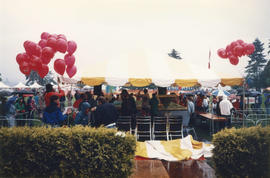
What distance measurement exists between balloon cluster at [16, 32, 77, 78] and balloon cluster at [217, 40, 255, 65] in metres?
9.84

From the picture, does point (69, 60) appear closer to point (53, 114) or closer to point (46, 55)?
point (46, 55)

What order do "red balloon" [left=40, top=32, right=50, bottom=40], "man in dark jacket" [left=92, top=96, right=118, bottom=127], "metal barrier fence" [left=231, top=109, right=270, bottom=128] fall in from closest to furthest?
"man in dark jacket" [left=92, top=96, right=118, bottom=127], "metal barrier fence" [left=231, top=109, right=270, bottom=128], "red balloon" [left=40, top=32, right=50, bottom=40]

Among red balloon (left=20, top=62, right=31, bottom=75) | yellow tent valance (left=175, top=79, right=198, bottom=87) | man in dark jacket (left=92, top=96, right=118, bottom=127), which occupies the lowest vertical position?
man in dark jacket (left=92, top=96, right=118, bottom=127)

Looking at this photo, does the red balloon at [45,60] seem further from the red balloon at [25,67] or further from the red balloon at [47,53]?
the red balloon at [25,67]

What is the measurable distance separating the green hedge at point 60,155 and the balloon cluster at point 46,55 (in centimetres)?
666

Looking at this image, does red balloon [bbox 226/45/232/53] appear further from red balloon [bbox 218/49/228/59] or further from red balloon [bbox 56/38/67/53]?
red balloon [bbox 56/38/67/53]

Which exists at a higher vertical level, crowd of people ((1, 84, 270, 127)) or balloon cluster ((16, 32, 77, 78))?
balloon cluster ((16, 32, 77, 78))

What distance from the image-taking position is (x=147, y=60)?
344 inches

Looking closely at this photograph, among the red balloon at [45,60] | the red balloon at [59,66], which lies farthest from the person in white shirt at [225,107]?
the red balloon at [45,60]

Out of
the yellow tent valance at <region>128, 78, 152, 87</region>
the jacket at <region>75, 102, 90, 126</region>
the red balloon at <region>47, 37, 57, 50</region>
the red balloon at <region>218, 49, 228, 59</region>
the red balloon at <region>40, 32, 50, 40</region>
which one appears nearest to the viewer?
the yellow tent valance at <region>128, 78, 152, 87</region>

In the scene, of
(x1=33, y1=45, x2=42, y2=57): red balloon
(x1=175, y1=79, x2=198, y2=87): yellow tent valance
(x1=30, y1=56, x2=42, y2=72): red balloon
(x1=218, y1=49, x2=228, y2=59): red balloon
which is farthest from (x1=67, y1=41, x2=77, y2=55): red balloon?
(x1=218, y1=49, x2=228, y2=59): red balloon

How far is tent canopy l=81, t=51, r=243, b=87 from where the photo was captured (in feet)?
25.1

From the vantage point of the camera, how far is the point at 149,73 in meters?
7.95

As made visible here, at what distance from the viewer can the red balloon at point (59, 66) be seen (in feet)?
35.4
